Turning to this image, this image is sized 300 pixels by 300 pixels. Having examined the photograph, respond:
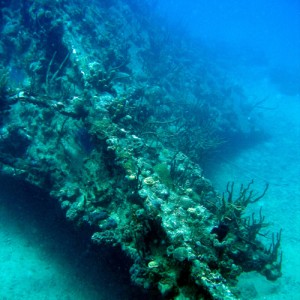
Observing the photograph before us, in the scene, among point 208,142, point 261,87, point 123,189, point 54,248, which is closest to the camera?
point 123,189

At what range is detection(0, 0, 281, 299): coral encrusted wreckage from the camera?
11.8 feet

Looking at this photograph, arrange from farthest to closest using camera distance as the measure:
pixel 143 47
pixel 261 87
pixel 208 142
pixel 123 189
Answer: pixel 261 87 → pixel 143 47 → pixel 208 142 → pixel 123 189

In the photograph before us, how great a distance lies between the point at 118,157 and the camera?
5.08m

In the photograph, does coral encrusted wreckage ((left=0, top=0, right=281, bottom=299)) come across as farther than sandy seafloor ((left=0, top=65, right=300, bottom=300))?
No

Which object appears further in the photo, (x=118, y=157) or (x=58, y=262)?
(x=58, y=262)

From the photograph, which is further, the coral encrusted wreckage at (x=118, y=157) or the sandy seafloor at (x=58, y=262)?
the sandy seafloor at (x=58, y=262)

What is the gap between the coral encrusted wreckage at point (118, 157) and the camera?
3.60m

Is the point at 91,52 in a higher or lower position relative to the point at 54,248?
higher

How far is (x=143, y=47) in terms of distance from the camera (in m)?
14.5

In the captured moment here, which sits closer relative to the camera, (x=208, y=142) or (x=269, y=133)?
(x=208, y=142)

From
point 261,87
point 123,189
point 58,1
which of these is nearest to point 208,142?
point 123,189

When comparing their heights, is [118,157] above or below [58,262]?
above

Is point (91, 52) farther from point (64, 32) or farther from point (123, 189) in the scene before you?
point (123, 189)

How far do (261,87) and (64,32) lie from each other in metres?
22.0
